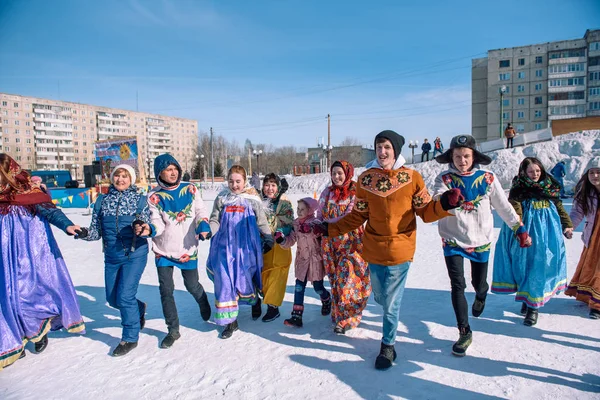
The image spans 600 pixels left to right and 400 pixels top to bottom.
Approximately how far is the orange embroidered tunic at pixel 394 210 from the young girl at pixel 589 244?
2.35m

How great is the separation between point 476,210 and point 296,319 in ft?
6.89

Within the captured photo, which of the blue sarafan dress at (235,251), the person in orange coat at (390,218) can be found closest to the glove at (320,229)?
the person in orange coat at (390,218)

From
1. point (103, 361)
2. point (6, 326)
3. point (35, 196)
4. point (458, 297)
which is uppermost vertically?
point (35, 196)

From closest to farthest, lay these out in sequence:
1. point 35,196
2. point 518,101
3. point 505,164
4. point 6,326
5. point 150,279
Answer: point 6,326 < point 35,196 < point 150,279 < point 505,164 < point 518,101

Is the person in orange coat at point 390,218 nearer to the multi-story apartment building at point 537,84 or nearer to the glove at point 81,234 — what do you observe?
the glove at point 81,234

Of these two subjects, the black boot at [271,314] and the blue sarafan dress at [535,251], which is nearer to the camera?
the blue sarafan dress at [535,251]

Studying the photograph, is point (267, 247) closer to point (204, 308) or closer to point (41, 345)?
point (204, 308)

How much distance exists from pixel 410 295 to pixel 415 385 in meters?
2.19

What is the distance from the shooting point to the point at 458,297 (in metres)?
3.34

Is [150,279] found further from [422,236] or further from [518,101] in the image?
[518,101]

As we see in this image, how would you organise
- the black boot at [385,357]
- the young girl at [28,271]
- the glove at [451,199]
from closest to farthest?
the glove at [451,199], the black boot at [385,357], the young girl at [28,271]

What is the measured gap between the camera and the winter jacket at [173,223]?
3.72 metres

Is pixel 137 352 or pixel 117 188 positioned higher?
pixel 117 188

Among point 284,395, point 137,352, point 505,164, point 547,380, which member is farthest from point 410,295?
point 505,164
